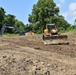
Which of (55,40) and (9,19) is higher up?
(9,19)

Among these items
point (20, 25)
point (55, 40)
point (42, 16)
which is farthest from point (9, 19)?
point (55, 40)

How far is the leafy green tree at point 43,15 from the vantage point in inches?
2362

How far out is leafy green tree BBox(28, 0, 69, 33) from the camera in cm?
5999

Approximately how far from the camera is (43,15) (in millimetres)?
60375

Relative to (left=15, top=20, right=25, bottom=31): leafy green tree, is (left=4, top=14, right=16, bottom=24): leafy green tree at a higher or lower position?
higher

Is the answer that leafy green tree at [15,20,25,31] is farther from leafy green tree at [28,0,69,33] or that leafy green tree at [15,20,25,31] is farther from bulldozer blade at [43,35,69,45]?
bulldozer blade at [43,35,69,45]

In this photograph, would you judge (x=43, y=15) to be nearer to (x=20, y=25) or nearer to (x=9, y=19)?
(x=9, y=19)

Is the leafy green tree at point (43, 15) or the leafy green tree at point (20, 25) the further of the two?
the leafy green tree at point (20, 25)

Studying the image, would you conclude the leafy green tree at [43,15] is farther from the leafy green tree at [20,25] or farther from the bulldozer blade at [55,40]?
the bulldozer blade at [55,40]

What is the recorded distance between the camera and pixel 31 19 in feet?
210

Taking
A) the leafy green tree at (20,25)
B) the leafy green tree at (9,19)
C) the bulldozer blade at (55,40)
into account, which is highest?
the leafy green tree at (9,19)

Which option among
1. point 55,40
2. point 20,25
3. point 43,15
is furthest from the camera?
point 20,25

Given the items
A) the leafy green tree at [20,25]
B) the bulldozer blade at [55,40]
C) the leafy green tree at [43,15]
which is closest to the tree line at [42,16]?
the leafy green tree at [43,15]

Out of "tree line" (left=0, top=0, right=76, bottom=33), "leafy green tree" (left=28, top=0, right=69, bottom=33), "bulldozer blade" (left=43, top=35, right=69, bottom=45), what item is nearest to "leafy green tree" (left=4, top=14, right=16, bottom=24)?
"tree line" (left=0, top=0, right=76, bottom=33)
